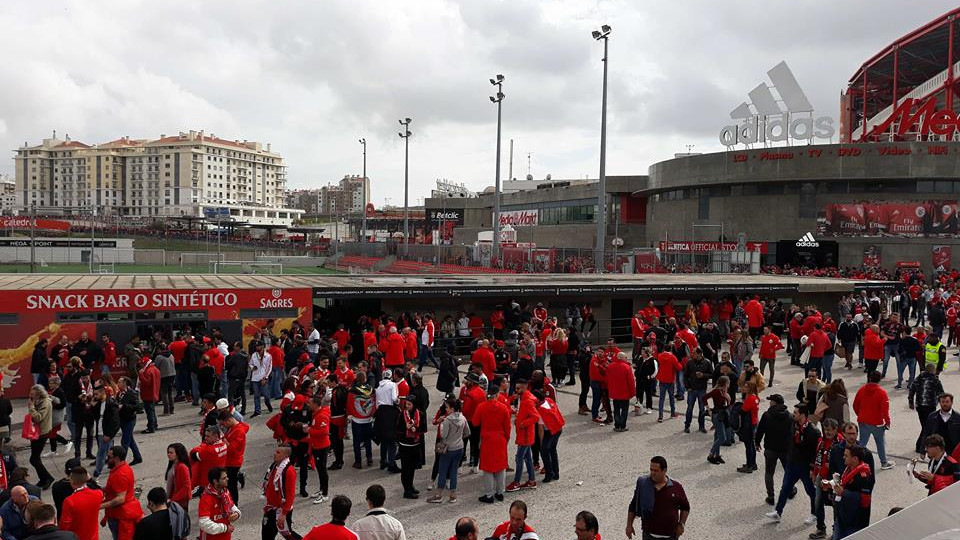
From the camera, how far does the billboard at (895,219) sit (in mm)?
44250

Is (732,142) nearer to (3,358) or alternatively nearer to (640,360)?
(640,360)

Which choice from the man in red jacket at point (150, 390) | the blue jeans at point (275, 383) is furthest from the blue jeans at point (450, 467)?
the blue jeans at point (275, 383)

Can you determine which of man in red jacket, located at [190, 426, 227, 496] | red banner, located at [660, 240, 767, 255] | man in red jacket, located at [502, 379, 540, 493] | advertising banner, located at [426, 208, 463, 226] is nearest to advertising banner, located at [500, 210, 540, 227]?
advertising banner, located at [426, 208, 463, 226]

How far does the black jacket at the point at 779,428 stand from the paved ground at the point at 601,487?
0.80 meters

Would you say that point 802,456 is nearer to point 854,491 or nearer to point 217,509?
point 854,491

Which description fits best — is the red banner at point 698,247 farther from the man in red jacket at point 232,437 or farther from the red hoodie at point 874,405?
the man in red jacket at point 232,437

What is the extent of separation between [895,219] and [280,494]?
154ft

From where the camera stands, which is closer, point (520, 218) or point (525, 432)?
point (525, 432)

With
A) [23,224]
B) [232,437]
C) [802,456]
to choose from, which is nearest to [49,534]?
[232,437]

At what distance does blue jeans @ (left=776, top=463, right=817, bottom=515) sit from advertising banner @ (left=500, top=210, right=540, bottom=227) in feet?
216

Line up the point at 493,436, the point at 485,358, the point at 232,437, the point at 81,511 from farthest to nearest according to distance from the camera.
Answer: the point at 485,358 < the point at 493,436 < the point at 232,437 < the point at 81,511

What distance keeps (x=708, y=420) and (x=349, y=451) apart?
6.41m

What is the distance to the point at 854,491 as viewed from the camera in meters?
6.89

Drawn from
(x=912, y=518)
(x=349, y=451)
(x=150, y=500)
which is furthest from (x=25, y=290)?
(x=912, y=518)
